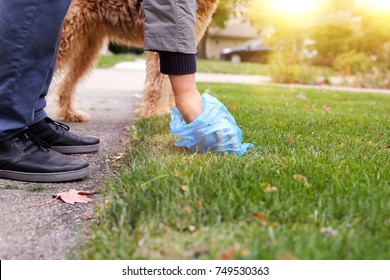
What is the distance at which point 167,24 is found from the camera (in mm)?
2178

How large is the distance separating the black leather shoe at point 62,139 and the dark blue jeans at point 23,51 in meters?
0.48

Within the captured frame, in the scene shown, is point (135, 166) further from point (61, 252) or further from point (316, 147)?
point (316, 147)

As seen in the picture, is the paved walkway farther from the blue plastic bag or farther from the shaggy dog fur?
the shaggy dog fur

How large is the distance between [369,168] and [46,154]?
5.05 feet

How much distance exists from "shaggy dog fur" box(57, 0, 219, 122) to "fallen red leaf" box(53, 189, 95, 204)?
1989 millimetres

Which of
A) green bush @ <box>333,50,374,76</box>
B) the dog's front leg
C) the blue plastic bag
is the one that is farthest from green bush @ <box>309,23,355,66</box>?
the blue plastic bag

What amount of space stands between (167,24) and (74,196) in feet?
2.92

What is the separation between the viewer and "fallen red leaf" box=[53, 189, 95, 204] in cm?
199

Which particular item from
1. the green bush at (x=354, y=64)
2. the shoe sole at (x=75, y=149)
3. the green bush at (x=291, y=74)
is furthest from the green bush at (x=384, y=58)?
the shoe sole at (x=75, y=149)

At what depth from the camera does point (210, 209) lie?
152 centimetres

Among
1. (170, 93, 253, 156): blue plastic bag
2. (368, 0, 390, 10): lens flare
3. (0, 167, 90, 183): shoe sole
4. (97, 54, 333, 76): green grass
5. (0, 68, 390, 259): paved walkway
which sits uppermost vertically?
(368, 0, 390, 10): lens flare

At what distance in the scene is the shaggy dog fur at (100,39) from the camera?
3760 mm

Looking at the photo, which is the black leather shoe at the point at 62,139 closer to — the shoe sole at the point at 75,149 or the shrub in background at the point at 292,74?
the shoe sole at the point at 75,149

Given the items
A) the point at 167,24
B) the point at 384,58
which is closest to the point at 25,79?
the point at 167,24
